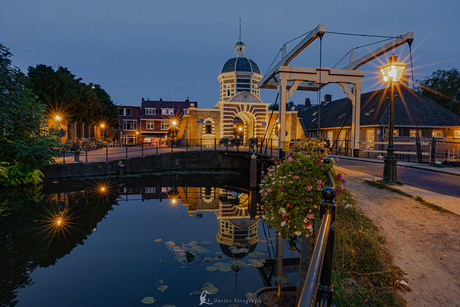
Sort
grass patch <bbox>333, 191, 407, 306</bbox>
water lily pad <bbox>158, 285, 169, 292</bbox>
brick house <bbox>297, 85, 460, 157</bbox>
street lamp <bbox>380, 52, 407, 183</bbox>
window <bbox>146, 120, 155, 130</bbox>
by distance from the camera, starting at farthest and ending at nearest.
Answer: window <bbox>146, 120, 155, 130</bbox>
brick house <bbox>297, 85, 460, 157</bbox>
street lamp <bbox>380, 52, 407, 183</bbox>
water lily pad <bbox>158, 285, 169, 292</bbox>
grass patch <bbox>333, 191, 407, 306</bbox>

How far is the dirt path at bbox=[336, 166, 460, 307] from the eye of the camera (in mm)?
3103

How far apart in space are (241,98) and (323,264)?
28644mm

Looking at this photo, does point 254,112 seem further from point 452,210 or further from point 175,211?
point 452,210

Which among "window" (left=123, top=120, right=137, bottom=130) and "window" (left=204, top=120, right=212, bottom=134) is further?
"window" (left=123, top=120, right=137, bottom=130)

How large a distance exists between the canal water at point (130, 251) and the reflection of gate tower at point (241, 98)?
57.3 ft

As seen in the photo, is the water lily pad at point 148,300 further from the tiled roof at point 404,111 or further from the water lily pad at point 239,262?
the tiled roof at point 404,111

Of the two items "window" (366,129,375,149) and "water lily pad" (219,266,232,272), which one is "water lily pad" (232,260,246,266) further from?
"window" (366,129,375,149)

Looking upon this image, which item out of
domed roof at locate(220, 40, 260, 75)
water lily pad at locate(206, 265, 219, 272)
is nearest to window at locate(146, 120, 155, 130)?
domed roof at locate(220, 40, 260, 75)

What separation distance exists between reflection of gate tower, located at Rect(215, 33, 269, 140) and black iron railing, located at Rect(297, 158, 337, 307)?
90.3ft

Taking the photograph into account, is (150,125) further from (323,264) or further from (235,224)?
(323,264)

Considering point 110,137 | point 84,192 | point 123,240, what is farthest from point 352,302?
point 110,137

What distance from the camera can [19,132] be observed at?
13.1 metres

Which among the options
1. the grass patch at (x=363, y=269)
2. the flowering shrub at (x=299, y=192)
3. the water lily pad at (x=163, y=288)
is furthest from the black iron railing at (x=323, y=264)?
the water lily pad at (x=163, y=288)

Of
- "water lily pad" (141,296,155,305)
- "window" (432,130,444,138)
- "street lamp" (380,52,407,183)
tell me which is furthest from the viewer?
"window" (432,130,444,138)
